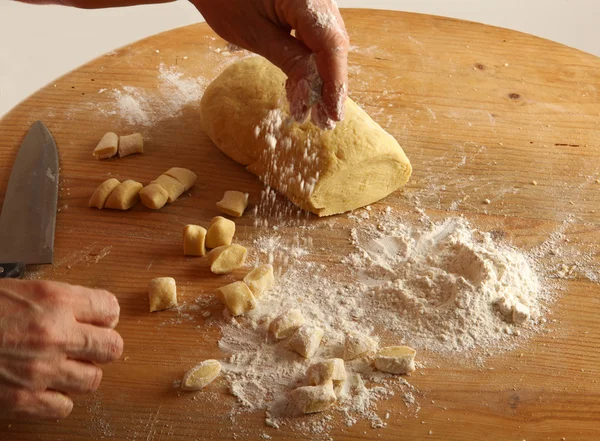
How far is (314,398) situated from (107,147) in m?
0.92

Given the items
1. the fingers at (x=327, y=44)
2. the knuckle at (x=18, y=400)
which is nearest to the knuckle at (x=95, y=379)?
the knuckle at (x=18, y=400)

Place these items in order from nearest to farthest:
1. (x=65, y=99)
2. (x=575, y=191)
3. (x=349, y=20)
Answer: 1. (x=575, y=191)
2. (x=65, y=99)
3. (x=349, y=20)

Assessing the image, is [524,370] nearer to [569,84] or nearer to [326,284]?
[326,284]

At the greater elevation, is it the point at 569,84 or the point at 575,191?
the point at 569,84

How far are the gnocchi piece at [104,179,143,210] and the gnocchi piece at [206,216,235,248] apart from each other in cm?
22

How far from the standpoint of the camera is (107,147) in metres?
1.87

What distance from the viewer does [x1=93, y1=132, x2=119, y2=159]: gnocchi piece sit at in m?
1.88

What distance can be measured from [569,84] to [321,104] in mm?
974

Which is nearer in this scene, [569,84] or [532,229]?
[532,229]

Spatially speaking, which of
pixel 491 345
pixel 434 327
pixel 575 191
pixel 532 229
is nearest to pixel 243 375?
pixel 434 327

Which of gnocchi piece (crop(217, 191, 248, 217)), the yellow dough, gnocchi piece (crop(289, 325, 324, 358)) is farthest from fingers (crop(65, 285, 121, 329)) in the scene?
the yellow dough

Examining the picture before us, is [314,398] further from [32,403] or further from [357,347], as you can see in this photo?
[32,403]

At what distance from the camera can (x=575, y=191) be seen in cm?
186

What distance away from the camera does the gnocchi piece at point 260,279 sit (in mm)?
1568
